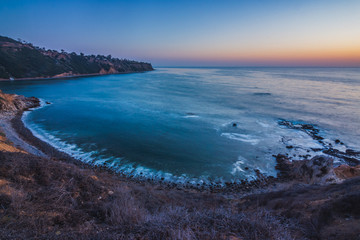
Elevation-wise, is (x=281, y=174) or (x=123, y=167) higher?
(x=123, y=167)

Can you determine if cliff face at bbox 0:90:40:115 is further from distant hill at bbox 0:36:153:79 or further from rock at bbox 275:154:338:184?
distant hill at bbox 0:36:153:79

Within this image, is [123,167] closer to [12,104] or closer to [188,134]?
[188,134]

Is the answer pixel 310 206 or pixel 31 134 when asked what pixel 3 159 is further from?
pixel 31 134

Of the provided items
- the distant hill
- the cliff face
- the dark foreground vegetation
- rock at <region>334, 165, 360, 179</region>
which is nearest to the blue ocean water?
the cliff face

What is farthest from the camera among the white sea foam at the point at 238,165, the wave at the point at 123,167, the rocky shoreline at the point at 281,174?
the white sea foam at the point at 238,165

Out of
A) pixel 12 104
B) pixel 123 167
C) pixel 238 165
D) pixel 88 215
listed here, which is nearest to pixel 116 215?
pixel 88 215

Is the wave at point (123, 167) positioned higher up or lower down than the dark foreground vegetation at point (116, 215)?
lower down

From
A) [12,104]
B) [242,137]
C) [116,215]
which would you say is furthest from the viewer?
[12,104]

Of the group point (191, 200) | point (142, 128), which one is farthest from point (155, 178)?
point (142, 128)

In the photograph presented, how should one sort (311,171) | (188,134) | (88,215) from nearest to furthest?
(88,215)
(311,171)
(188,134)

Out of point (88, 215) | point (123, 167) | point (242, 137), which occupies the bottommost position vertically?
point (123, 167)

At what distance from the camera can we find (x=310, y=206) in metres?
6.16

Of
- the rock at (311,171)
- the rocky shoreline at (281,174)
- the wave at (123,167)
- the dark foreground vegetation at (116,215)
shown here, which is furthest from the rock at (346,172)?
the wave at (123,167)

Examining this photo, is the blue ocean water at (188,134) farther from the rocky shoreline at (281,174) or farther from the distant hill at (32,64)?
the distant hill at (32,64)
